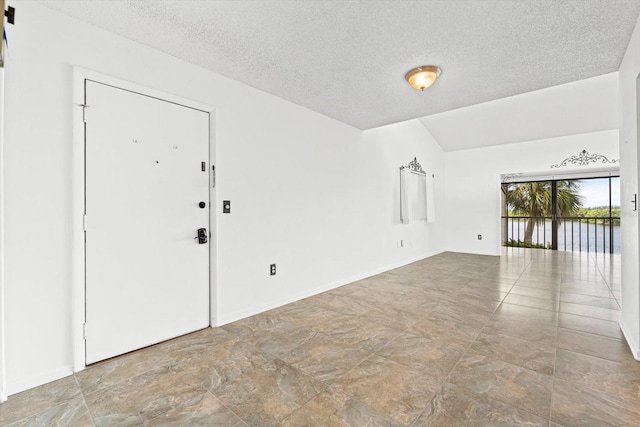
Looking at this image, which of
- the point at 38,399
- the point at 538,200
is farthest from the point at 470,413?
the point at 538,200

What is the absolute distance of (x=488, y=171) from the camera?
6.56 meters

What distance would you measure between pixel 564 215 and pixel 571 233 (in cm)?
47

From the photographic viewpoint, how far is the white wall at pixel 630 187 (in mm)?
1950

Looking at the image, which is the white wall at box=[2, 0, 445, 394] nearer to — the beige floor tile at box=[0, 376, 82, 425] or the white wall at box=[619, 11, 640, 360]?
the beige floor tile at box=[0, 376, 82, 425]

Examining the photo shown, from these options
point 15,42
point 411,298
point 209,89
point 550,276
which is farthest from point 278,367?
point 550,276

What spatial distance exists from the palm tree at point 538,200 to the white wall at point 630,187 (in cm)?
582

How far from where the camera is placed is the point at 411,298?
3.38 m

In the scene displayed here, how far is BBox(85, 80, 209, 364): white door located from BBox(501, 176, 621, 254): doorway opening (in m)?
8.13

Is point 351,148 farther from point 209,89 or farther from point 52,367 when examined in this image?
point 52,367

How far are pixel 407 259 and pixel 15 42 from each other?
5.51 m

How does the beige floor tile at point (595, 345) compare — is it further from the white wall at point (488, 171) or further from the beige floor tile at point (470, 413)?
the white wall at point (488, 171)

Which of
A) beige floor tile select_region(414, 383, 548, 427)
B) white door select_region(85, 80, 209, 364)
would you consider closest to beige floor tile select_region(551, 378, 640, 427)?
beige floor tile select_region(414, 383, 548, 427)

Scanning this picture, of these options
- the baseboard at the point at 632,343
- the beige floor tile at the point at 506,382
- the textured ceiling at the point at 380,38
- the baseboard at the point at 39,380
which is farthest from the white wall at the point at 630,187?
the baseboard at the point at 39,380

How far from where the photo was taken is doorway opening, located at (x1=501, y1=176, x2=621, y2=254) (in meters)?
6.58
